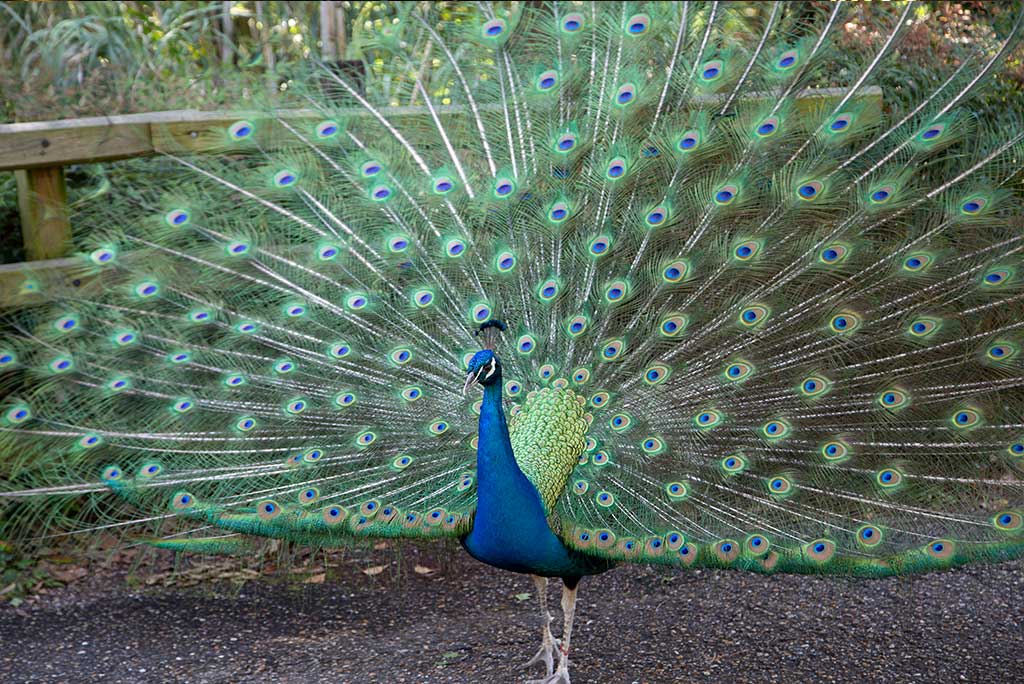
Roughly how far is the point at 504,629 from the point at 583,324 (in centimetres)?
120

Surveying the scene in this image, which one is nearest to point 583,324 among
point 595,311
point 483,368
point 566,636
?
point 595,311

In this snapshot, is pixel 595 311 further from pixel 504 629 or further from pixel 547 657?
pixel 504 629

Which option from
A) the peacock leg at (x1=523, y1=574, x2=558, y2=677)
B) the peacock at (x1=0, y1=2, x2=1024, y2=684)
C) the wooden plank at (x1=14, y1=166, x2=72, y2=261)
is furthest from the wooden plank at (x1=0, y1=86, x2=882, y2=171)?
the peacock leg at (x1=523, y1=574, x2=558, y2=677)

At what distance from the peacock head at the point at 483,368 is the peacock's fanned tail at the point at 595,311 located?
40 cm

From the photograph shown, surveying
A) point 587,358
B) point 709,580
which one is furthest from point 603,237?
point 709,580

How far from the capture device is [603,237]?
3467mm

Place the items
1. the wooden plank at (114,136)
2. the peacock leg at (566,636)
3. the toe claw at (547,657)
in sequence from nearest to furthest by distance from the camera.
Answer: the peacock leg at (566,636) → the toe claw at (547,657) → the wooden plank at (114,136)

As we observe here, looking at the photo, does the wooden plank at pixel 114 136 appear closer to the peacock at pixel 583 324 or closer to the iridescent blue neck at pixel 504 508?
the peacock at pixel 583 324

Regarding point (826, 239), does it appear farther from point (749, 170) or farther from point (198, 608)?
point (198, 608)

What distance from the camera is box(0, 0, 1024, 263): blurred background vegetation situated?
4062 millimetres

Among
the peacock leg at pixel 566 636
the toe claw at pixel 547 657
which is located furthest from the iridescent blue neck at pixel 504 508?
the toe claw at pixel 547 657

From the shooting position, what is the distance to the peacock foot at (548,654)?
3545mm

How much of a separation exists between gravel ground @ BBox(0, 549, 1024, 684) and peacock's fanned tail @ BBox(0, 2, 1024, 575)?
1.52 feet

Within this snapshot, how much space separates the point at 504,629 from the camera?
3.91m
